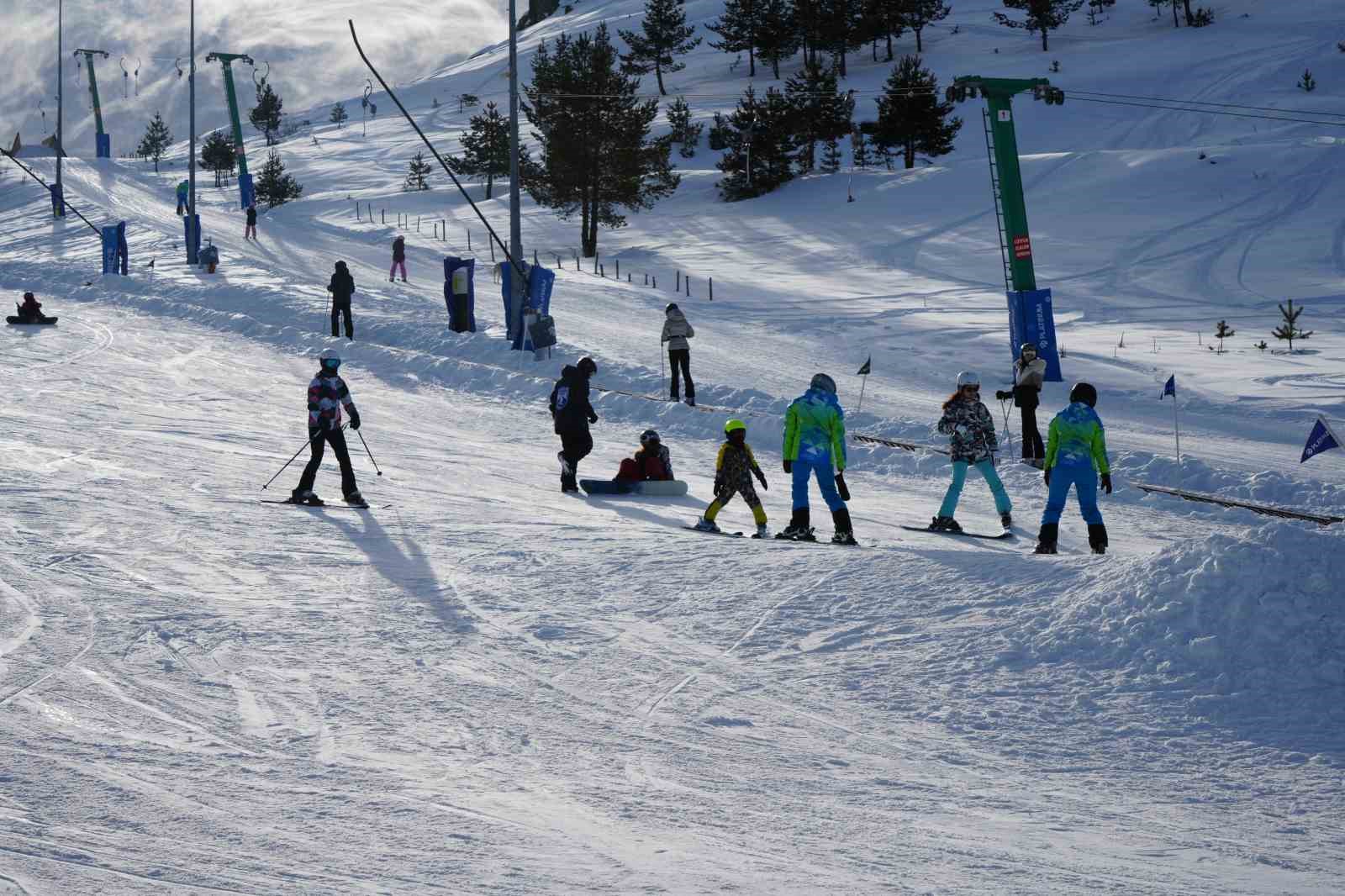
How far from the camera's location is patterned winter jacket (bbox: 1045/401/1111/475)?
1025cm

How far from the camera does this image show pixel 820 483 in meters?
10.7

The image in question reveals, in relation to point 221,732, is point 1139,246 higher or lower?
higher

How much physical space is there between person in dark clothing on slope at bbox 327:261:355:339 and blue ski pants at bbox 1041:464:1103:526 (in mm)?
15502

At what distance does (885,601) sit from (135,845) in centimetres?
515

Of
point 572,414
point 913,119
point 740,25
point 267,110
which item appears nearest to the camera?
point 572,414

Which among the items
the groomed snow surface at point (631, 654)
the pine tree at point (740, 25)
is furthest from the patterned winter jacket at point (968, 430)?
the pine tree at point (740, 25)

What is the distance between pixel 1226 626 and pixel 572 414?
299 inches

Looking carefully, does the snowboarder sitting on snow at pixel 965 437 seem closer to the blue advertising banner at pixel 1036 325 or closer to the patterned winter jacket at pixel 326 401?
the patterned winter jacket at pixel 326 401

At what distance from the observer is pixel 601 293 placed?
104 feet

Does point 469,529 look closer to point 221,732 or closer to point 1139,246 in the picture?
point 221,732

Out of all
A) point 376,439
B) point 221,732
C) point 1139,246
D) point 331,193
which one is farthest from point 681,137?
point 221,732

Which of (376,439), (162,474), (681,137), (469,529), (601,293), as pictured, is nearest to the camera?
(469,529)

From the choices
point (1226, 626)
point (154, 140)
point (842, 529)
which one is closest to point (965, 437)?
point (842, 529)

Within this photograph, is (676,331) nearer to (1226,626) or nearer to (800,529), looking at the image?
(800,529)
